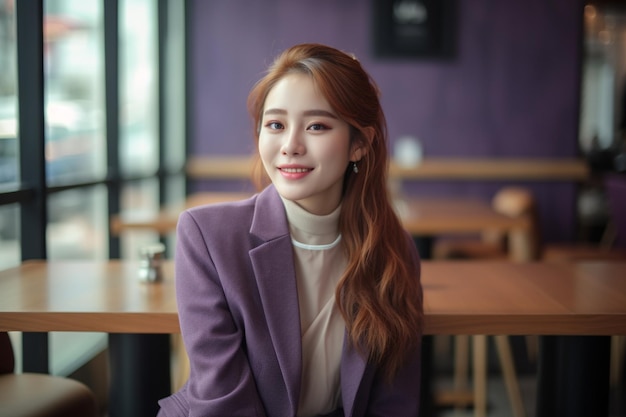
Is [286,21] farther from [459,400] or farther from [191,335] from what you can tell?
[191,335]

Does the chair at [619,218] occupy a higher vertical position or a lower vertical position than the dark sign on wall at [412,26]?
lower

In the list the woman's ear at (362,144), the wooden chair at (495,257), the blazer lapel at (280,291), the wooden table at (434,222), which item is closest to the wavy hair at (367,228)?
the woman's ear at (362,144)

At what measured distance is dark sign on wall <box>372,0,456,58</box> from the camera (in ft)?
18.7

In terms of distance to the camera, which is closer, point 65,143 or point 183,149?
point 65,143

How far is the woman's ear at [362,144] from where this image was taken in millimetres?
1587

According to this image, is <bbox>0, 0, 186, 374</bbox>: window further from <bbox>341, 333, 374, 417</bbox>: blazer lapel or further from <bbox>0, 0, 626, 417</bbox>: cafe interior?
<bbox>341, 333, 374, 417</bbox>: blazer lapel

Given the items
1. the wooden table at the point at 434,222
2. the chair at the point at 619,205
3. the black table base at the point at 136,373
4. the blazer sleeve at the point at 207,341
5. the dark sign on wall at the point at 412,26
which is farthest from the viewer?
the dark sign on wall at the point at 412,26

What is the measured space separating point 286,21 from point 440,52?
1.20m

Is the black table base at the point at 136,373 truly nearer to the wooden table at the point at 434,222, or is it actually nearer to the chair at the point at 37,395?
the chair at the point at 37,395

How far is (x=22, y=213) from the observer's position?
9.01 feet

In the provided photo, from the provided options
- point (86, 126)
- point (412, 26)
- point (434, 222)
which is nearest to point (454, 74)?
point (412, 26)

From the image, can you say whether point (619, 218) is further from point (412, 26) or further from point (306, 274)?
point (306, 274)

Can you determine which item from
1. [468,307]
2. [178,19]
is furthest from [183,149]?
[468,307]

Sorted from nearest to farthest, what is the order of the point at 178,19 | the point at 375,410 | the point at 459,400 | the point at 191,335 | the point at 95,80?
the point at 191,335 → the point at 375,410 → the point at 459,400 → the point at 95,80 → the point at 178,19
